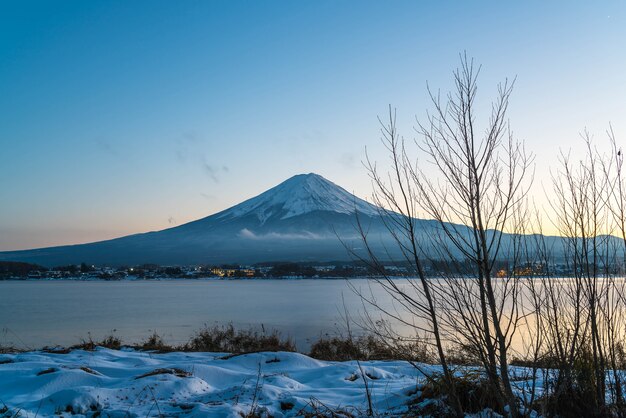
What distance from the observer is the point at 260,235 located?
14825 cm

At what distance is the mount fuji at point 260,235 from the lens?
150000 mm

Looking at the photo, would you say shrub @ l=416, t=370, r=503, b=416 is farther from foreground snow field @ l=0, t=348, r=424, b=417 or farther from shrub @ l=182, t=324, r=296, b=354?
shrub @ l=182, t=324, r=296, b=354

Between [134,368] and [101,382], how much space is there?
1.15m

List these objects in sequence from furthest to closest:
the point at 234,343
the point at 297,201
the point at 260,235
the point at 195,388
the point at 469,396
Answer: the point at 297,201 → the point at 260,235 → the point at 234,343 → the point at 195,388 → the point at 469,396

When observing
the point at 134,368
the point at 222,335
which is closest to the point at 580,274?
the point at 134,368

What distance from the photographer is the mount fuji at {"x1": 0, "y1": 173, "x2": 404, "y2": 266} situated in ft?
492

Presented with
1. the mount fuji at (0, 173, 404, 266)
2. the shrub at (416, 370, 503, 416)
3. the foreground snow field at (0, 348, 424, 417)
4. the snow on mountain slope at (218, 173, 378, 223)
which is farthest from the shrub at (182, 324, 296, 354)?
the snow on mountain slope at (218, 173, 378, 223)

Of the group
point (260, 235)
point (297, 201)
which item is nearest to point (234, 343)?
point (260, 235)

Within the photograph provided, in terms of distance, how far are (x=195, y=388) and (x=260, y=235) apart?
144m

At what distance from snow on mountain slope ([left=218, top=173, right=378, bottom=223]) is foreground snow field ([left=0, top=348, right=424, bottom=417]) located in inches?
5680

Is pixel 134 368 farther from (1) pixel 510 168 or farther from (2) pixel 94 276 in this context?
(2) pixel 94 276

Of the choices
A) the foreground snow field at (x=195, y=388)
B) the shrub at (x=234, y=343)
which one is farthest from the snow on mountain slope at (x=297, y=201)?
the foreground snow field at (x=195, y=388)

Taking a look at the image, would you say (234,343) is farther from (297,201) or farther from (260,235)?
(297,201)

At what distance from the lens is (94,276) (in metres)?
108
